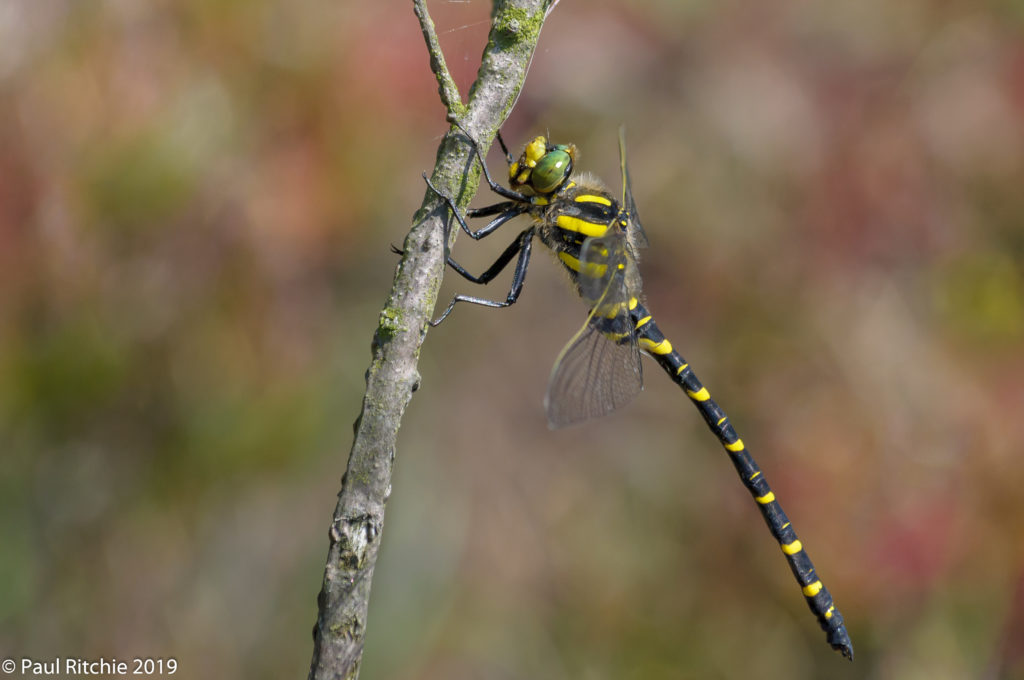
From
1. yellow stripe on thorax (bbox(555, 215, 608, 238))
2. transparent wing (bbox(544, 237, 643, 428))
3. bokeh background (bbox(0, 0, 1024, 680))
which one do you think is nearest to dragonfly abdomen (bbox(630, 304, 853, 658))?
transparent wing (bbox(544, 237, 643, 428))

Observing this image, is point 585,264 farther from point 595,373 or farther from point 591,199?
point 595,373

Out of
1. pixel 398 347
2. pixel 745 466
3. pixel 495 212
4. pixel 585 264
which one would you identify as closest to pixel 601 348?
pixel 585 264

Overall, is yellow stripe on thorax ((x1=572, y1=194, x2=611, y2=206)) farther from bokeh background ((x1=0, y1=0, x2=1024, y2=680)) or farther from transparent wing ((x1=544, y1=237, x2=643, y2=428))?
bokeh background ((x1=0, y1=0, x2=1024, y2=680))

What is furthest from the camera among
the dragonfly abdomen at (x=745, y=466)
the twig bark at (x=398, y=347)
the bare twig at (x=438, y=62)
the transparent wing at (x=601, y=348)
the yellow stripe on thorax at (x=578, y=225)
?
the dragonfly abdomen at (x=745, y=466)

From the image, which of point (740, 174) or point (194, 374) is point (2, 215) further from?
point (740, 174)

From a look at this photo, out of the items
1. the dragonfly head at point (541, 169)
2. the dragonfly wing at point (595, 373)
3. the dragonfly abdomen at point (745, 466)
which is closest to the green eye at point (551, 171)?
the dragonfly head at point (541, 169)

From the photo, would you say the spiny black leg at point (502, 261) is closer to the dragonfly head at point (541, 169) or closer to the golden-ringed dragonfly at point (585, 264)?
the golden-ringed dragonfly at point (585, 264)

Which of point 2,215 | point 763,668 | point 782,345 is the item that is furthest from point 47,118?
point 763,668
